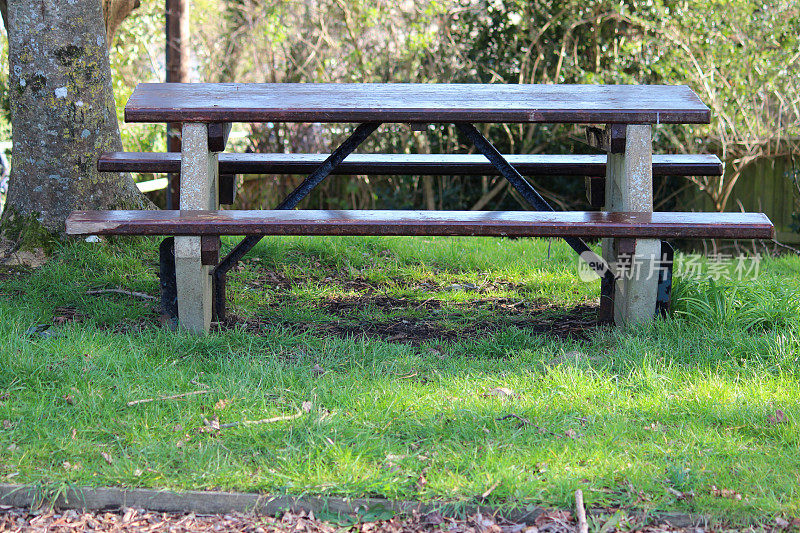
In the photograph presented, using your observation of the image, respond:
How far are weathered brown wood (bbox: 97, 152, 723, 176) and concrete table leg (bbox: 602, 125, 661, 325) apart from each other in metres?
0.63

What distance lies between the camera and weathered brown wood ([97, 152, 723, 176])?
172 inches

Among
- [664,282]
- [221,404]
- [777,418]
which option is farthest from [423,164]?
[777,418]

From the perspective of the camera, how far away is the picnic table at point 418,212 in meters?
3.49

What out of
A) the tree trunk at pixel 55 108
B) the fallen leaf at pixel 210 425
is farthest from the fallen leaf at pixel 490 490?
the tree trunk at pixel 55 108

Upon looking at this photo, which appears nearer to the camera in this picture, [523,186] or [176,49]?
[523,186]

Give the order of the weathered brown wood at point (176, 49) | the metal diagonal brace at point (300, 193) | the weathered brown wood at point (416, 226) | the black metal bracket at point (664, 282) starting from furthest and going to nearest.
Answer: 1. the weathered brown wood at point (176, 49)
2. the metal diagonal brace at point (300, 193)
3. the black metal bracket at point (664, 282)
4. the weathered brown wood at point (416, 226)

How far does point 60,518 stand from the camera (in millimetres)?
2414

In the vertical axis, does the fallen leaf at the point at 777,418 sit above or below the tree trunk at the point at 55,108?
below

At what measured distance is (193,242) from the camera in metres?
3.71

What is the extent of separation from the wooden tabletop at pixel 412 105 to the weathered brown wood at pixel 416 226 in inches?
17.5

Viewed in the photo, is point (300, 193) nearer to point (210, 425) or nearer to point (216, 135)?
point (216, 135)

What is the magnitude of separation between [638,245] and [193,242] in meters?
2.05

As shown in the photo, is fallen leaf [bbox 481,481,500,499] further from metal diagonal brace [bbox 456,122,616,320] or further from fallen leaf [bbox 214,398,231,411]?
metal diagonal brace [bbox 456,122,616,320]

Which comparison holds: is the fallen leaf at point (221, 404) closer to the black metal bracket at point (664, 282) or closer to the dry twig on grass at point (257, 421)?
the dry twig on grass at point (257, 421)
